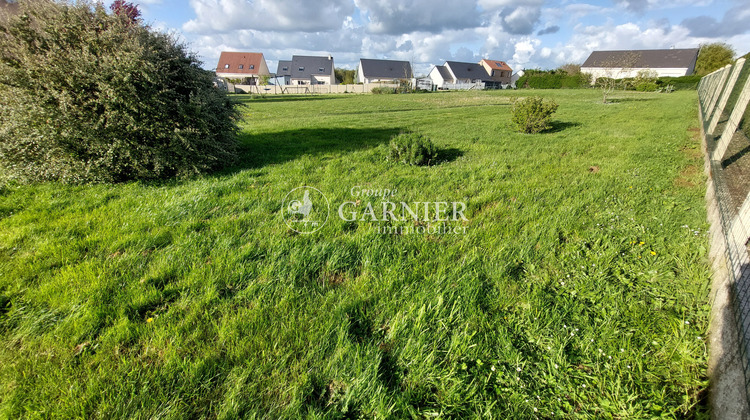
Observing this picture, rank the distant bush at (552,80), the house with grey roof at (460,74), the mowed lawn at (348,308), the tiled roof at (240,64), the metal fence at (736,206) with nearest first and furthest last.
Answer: the mowed lawn at (348,308) < the metal fence at (736,206) < the distant bush at (552,80) < the tiled roof at (240,64) < the house with grey roof at (460,74)

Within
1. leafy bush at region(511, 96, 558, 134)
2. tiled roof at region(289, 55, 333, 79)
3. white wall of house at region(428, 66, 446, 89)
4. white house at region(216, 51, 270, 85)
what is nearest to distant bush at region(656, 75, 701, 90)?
white wall of house at region(428, 66, 446, 89)

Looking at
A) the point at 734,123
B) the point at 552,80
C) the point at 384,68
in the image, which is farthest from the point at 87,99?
the point at 384,68

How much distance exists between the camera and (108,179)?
4.49 m

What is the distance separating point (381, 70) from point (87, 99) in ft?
223

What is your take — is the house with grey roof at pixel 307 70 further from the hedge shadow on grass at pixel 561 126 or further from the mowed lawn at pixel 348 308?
the mowed lawn at pixel 348 308

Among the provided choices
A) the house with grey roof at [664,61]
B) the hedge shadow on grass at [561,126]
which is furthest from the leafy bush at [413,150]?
the house with grey roof at [664,61]

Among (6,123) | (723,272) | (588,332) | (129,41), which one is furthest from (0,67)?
(723,272)

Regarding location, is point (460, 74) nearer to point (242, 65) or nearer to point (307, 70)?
point (307, 70)

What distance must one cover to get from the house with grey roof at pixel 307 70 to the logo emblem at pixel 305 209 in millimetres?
66269

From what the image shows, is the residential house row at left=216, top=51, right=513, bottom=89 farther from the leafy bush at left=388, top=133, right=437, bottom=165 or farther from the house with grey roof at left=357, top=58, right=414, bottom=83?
the leafy bush at left=388, top=133, right=437, bottom=165

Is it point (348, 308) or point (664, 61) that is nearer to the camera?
point (348, 308)

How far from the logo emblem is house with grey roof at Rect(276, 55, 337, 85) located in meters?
66.3

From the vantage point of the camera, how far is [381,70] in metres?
65.1

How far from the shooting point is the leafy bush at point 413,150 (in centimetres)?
548
